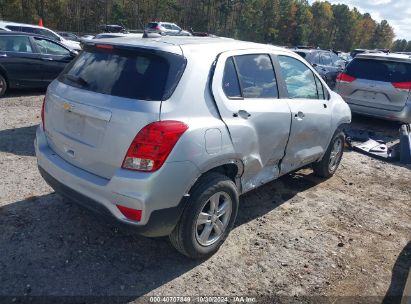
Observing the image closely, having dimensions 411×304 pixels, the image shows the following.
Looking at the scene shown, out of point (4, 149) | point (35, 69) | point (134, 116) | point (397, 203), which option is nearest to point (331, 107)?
point (397, 203)

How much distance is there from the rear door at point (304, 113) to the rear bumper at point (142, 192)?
69.4 inches

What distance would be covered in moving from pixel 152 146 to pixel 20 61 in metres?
7.82

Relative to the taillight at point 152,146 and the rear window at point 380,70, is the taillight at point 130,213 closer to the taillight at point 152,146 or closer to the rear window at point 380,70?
the taillight at point 152,146

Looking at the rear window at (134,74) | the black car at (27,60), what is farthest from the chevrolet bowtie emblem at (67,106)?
the black car at (27,60)

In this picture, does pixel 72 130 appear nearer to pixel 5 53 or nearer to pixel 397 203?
pixel 397 203

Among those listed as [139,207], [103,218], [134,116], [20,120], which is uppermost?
[134,116]

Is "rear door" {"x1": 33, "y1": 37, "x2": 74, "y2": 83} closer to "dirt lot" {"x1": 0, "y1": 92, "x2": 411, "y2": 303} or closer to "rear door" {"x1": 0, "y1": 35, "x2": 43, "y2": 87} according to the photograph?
"rear door" {"x1": 0, "y1": 35, "x2": 43, "y2": 87}

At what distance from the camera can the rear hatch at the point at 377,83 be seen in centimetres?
819

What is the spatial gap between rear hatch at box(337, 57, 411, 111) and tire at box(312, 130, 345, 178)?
3.34 meters

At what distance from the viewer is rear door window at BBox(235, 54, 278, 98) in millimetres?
3574

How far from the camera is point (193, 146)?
288 cm

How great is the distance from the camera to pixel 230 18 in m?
56.6

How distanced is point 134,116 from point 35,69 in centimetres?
780

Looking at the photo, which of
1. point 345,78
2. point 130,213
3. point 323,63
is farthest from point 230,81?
point 323,63
